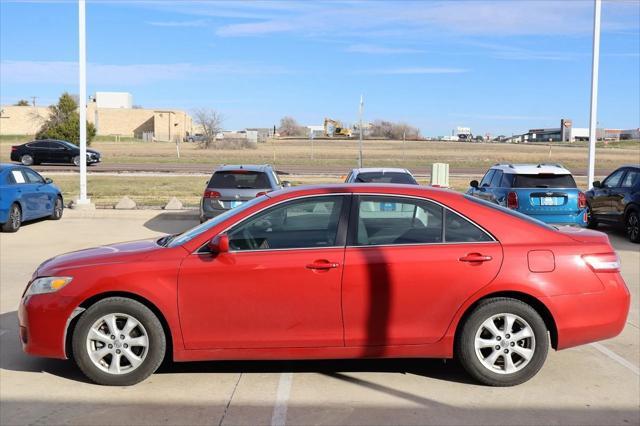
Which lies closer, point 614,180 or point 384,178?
point 384,178

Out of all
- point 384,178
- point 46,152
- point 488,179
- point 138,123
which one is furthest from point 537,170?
point 138,123

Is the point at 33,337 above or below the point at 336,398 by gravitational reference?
above

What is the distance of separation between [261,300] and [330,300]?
1.75ft

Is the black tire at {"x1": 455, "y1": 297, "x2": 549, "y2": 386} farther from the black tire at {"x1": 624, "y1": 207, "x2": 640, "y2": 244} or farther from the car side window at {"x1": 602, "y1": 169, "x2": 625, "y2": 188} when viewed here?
the car side window at {"x1": 602, "y1": 169, "x2": 625, "y2": 188}

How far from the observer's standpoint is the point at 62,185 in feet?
84.6

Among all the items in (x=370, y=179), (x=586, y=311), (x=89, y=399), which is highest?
(x=370, y=179)

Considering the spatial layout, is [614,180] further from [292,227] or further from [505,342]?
[292,227]

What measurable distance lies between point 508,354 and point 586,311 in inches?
28.5

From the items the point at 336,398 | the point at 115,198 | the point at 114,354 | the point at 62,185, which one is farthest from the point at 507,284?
the point at 62,185

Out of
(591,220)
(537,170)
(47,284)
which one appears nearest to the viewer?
(47,284)

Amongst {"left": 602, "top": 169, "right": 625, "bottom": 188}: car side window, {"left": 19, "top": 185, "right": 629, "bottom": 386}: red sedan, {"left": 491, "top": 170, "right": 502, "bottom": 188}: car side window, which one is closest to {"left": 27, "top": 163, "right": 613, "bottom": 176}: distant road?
{"left": 602, "top": 169, "right": 625, "bottom": 188}: car side window

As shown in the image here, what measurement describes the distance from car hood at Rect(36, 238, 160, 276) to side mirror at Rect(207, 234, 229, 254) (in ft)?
1.71

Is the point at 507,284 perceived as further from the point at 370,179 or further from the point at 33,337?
the point at 370,179

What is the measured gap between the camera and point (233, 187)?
12891 millimetres
